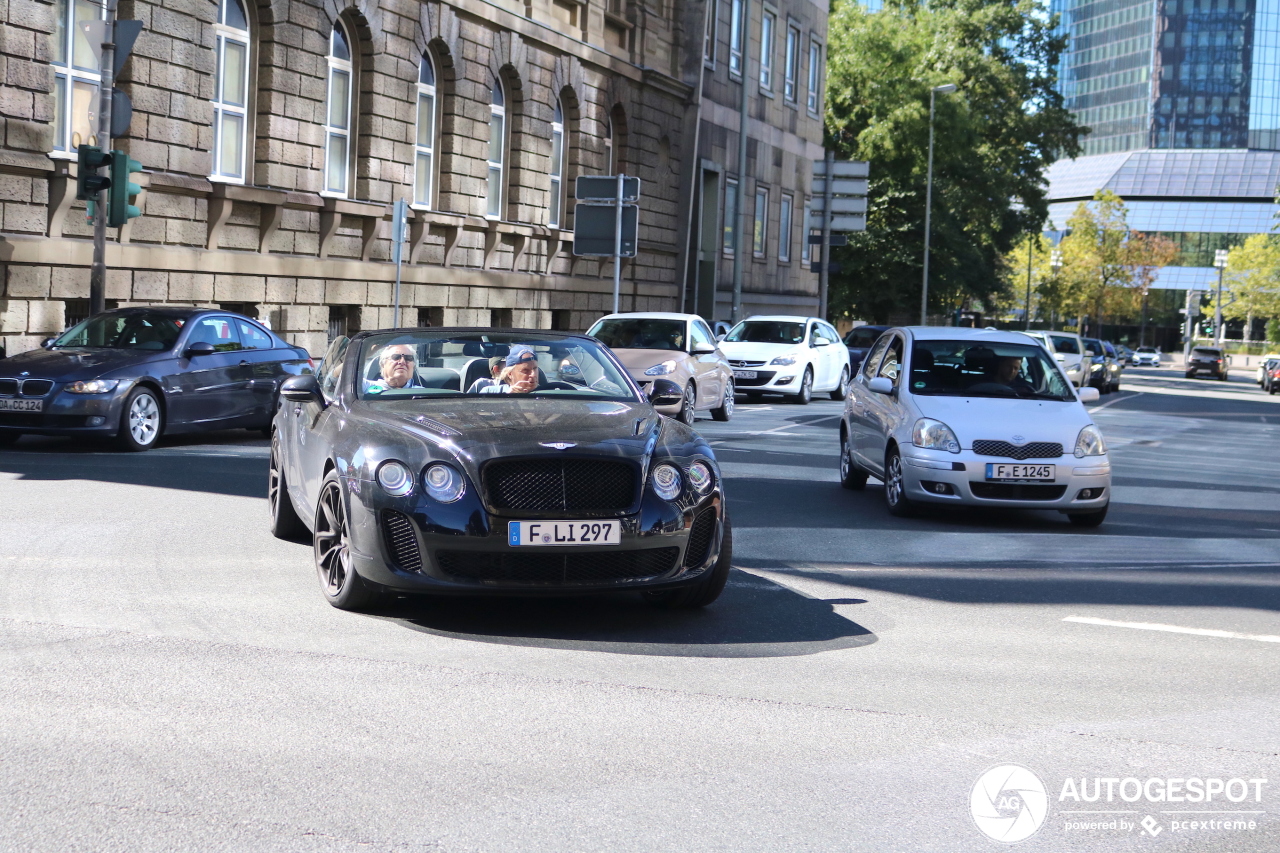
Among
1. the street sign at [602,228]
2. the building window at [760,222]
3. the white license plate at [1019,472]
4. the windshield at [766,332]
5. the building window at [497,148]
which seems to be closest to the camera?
the white license plate at [1019,472]

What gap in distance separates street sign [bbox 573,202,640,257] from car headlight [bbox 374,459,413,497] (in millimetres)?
18284

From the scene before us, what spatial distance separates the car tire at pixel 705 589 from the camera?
7.70 metres

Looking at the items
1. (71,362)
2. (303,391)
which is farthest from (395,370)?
(71,362)

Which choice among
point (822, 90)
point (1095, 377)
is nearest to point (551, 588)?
point (1095, 377)

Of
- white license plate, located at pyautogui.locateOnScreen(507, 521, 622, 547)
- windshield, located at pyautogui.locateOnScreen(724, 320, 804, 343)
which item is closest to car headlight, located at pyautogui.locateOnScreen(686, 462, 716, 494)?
white license plate, located at pyautogui.locateOnScreen(507, 521, 622, 547)

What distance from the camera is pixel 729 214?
45.2 m

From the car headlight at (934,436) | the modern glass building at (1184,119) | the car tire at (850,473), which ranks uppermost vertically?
the modern glass building at (1184,119)

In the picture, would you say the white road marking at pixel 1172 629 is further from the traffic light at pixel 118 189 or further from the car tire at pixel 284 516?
the traffic light at pixel 118 189

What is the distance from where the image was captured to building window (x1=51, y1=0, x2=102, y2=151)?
21.0 m

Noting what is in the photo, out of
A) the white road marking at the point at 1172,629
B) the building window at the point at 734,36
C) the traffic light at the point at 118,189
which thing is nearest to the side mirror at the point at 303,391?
the white road marking at the point at 1172,629

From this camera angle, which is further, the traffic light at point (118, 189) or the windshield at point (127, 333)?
the traffic light at point (118, 189)

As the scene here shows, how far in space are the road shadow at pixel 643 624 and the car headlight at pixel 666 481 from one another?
60cm

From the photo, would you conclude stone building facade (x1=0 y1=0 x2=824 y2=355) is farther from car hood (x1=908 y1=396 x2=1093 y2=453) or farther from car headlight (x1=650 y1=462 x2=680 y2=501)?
car headlight (x1=650 y1=462 x2=680 y2=501)

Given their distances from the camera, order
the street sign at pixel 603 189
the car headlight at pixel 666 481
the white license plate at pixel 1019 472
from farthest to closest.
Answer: the street sign at pixel 603 189
the white license plate at pixel 1019 472
the car headlight at pixel 666 481
